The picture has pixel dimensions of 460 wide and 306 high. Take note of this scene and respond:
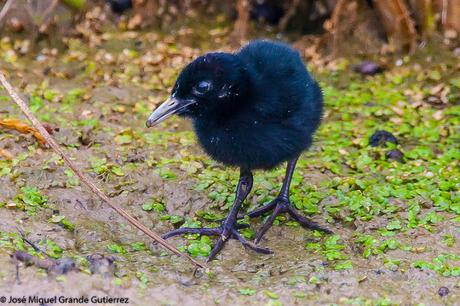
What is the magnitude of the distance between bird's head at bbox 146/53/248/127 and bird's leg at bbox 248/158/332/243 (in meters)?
0.76

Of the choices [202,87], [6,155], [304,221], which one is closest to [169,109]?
[202,87]

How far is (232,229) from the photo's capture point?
5.12 meters

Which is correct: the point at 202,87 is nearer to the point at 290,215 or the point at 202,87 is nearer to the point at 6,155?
the point at 290,215

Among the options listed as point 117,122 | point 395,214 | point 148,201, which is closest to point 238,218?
point 148,201

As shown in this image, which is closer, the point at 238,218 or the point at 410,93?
the point at 238,218

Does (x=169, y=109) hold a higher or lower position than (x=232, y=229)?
higher

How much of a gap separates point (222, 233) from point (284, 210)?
1.67 ft

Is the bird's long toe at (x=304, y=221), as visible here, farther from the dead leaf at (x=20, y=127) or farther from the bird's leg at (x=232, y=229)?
the dead leaf at (x=20, y=127)

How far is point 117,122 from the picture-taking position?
6.62 m

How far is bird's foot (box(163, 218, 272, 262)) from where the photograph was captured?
502cm

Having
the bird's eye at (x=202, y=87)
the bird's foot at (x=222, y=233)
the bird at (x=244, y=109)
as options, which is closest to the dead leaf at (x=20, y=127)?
the bird at (x=244, y=109)

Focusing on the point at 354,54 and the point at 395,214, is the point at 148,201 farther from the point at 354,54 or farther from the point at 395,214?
the point at 354,54

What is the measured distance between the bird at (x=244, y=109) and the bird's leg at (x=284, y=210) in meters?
0.05

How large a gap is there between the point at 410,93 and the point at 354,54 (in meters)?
0.87
